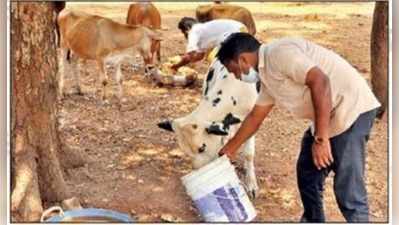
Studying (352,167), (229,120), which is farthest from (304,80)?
(229,120)

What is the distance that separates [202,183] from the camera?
3.31m

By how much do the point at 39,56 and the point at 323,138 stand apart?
1504 millimetres

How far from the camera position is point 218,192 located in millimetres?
3330

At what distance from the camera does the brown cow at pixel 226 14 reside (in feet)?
16.7

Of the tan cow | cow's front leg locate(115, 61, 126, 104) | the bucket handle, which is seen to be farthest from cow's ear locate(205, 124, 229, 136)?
cow's front leg locate(115, 61, 126, 104)

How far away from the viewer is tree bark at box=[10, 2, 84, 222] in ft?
11.4

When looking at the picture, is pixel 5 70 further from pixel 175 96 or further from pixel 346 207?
pixel 175 96

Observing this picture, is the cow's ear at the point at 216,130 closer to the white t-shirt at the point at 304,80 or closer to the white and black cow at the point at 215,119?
the white and black cow at the point at 215,119

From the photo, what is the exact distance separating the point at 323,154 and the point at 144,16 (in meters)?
2.43

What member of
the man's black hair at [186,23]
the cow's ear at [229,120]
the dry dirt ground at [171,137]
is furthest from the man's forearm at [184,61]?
the cow's ear at [229,120]

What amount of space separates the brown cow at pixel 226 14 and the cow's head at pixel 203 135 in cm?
119

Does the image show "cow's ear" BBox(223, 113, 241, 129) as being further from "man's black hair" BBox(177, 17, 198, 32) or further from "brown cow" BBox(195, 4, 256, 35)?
"man's black hair" BBox(177, 17, 198, 32)

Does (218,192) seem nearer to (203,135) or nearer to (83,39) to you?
(203,135)

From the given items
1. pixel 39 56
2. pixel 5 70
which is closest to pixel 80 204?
pixel 39 56
